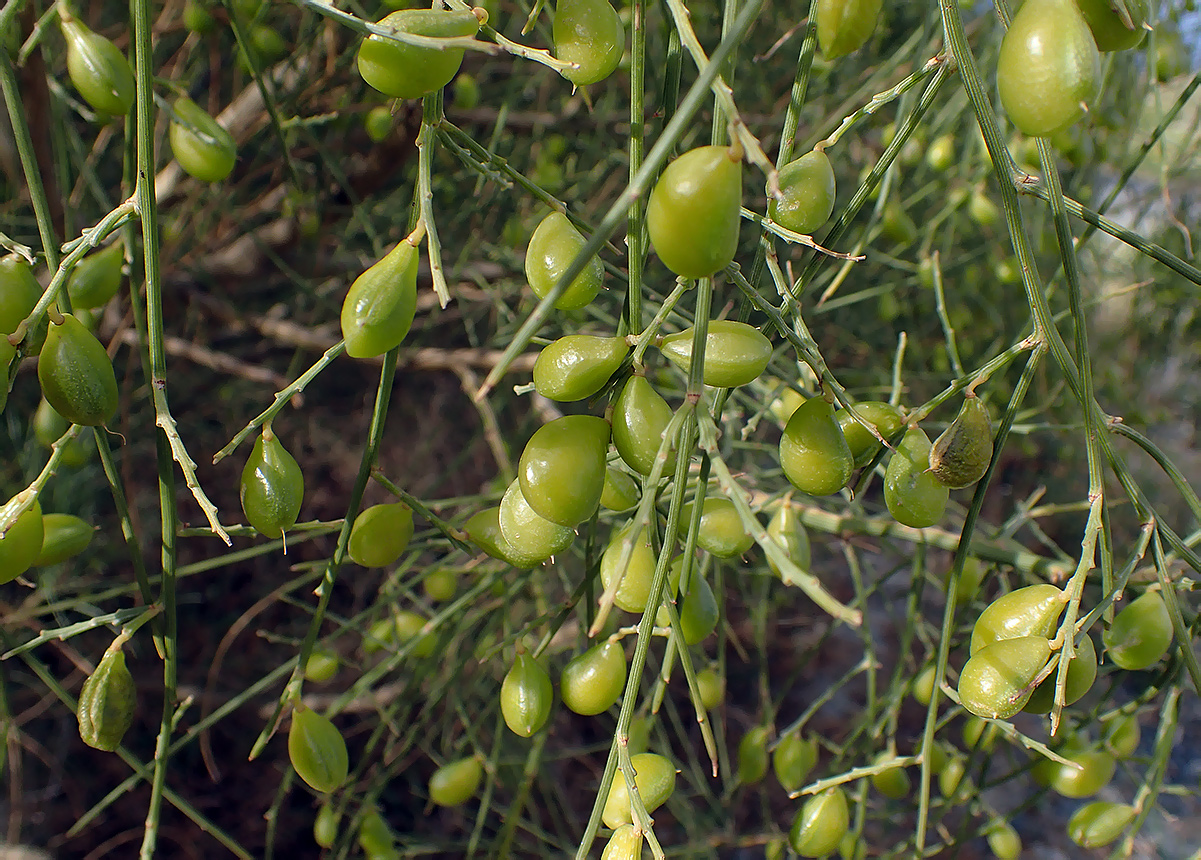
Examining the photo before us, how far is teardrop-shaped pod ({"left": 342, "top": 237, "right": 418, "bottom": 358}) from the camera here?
0.47 meters

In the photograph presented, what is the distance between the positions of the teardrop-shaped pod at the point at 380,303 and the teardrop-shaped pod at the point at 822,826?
0.58 meters

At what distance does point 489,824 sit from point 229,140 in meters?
1.62

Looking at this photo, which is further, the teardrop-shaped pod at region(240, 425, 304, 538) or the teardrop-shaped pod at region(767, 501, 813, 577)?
the teardrop-shaped pod at region(767, 501, 813, 577)

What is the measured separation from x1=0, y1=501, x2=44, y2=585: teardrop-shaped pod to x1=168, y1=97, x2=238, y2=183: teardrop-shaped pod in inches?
13.0

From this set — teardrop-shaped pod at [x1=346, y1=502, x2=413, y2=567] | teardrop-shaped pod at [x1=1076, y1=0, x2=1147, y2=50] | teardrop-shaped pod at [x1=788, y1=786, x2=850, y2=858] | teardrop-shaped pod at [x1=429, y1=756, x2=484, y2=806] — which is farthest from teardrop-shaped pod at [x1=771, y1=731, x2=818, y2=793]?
teardrop-shaped pod at [x1=1076, y1=0, x2=1147, y2=50]

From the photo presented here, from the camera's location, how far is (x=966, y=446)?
52 cm

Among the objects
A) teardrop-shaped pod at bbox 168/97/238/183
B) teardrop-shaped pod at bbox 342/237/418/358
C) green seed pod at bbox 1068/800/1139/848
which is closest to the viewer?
teardrop-shaped pod at bbox 342/237/418/358

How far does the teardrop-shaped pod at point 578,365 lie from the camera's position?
45 cm

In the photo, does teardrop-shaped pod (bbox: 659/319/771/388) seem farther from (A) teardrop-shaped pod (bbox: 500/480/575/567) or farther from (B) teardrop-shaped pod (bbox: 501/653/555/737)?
(B) teardrop-shaped pod (bbox: 501/653/555/737)

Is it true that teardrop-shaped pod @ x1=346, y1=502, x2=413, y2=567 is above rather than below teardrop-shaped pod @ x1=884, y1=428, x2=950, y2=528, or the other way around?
below

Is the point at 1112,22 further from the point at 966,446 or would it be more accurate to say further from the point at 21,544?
the point at 21,544

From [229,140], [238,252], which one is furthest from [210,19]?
[229,140]

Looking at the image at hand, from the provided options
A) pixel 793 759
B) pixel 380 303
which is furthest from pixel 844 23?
pixel 793 759

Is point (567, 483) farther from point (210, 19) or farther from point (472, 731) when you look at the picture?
point (210, 19)
